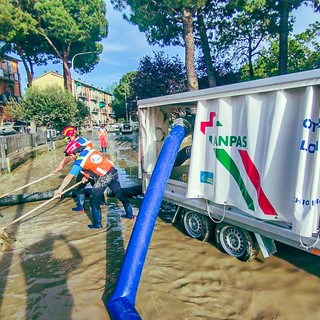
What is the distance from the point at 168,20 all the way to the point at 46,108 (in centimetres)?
1207

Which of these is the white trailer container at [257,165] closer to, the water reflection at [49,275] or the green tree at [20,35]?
the water reflection at [49,275]

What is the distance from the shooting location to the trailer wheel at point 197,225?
13.8ft

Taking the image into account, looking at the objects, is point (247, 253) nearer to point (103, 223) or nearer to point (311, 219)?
point (311, 219)

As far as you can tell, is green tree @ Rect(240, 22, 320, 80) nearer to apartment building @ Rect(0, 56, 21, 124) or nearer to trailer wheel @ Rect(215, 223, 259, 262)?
trailer wheel @ Rect(215, 223, 259, 262)

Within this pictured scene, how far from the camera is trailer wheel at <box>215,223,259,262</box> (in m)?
3.55

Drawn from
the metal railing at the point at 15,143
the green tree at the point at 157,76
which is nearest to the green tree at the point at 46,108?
the metal railing at the point at 15,143

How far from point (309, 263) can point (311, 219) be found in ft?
4.99

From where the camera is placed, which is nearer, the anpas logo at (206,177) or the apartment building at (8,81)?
the anpas logo at (206,177)

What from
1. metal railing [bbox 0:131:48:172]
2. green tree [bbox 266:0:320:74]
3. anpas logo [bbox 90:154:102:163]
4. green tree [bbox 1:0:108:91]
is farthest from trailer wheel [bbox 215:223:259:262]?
green tree [bbox 1:0:108:91]

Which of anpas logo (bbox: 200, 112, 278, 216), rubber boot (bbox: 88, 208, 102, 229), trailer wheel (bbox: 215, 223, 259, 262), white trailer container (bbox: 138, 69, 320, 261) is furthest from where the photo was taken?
rubber boot (bbox: 88, 208, 102, 229)

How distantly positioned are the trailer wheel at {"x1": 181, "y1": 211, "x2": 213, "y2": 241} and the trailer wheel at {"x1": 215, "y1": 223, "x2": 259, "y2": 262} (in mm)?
210

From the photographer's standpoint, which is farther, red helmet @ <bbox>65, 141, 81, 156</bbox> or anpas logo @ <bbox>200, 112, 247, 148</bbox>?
red helmet @ <bbox>65, 141, 81, 156</bbox>

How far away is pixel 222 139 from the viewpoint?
3488 mm

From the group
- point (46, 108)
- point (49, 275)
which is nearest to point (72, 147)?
point (49, 275)
